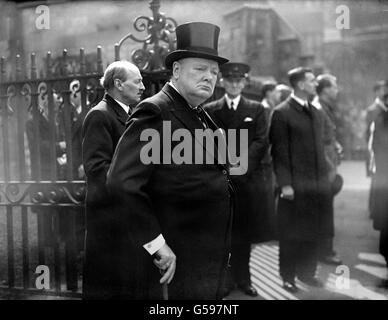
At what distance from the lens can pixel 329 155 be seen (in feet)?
18.0

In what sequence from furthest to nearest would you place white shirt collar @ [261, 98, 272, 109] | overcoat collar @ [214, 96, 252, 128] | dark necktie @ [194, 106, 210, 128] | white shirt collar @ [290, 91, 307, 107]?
white shirt collar @ [261, 98, 272, 109] < white shirt collar @ [290, 91, 307, 107] < overcoat collar @ [214, 96, 252, 128] < dark necktie @ [194, 106, 210, 128]

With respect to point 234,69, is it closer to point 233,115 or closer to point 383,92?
point 233,115

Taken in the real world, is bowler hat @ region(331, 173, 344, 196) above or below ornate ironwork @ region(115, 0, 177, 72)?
below

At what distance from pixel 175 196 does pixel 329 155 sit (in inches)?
136

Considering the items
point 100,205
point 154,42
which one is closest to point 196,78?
point 100,205

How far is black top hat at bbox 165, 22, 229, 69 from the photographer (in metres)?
2.53

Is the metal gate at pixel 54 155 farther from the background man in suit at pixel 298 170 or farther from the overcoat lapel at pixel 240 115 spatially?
the background man in suit at pixel 298 170

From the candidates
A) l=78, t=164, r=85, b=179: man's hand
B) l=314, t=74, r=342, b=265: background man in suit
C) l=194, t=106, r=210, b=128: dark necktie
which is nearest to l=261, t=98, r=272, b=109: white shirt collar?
l=314, t=74, r=342, b=265: background man in suit

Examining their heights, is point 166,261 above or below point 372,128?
below

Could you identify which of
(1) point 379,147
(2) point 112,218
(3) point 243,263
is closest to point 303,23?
(1) point 379,147

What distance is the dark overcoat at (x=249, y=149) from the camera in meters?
4.61

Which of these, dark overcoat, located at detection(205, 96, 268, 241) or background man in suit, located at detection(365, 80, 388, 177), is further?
background man in suit, located at detection(365, 80, 388, 177)

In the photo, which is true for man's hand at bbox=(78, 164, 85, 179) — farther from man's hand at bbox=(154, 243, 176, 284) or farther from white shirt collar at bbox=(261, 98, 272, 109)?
white shirt collar at bbox=(261, 98, 272, 109)
